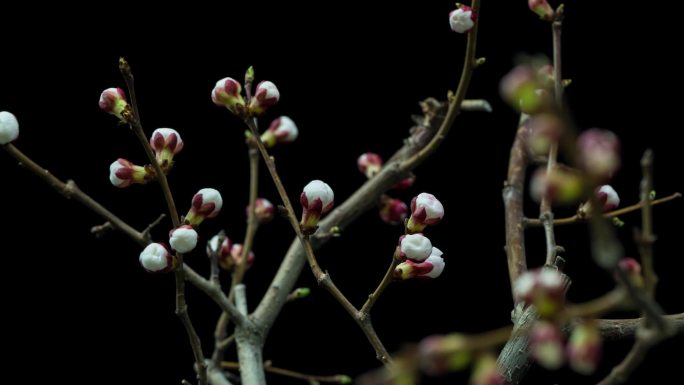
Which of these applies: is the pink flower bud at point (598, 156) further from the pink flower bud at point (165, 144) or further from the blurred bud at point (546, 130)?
the pink flower bud at point (165, 144)

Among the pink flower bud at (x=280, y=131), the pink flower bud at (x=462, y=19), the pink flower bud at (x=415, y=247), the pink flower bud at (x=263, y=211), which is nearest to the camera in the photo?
the pink flower bud at (x=415, y=247)

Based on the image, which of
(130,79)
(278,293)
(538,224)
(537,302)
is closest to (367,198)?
(278,293)

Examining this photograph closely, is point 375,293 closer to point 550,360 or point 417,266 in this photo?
point 417,266

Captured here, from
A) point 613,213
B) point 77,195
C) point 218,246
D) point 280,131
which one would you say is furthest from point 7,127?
point 613,213

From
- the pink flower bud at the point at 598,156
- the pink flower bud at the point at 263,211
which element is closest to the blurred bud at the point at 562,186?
the pink flower bud at the point at 598,156

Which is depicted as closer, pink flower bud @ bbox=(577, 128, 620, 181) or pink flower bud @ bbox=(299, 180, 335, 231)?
pink flower bud @ bbox=(577, 128, 620, 181)

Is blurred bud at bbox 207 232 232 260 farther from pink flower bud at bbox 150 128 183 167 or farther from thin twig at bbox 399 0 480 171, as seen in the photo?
thin twig at bbox 399 0 480 171

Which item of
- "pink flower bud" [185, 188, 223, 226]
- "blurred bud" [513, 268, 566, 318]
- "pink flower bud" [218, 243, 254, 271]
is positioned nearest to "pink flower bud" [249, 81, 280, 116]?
"pink flower bud" [185, 188, 223, 226]
